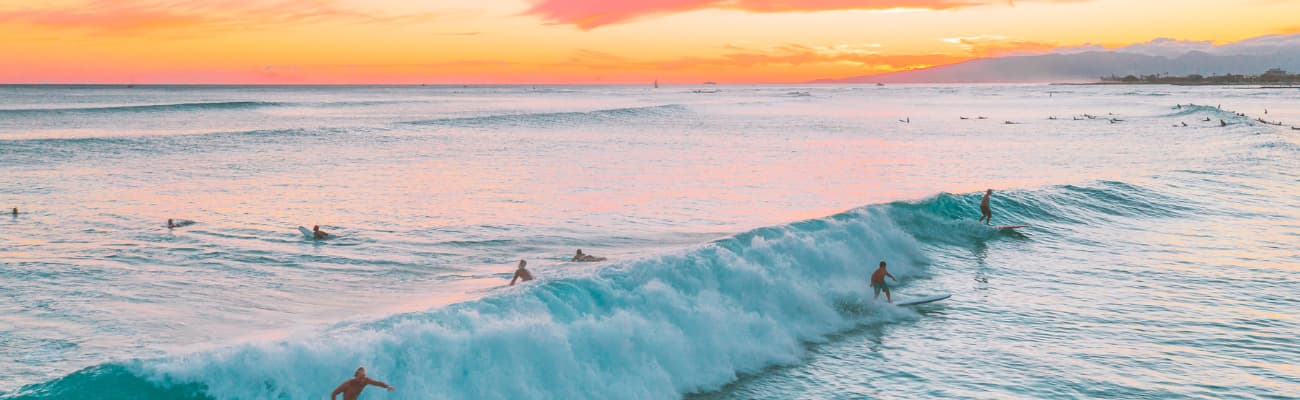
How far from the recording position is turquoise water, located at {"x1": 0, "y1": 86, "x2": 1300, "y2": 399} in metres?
13.0

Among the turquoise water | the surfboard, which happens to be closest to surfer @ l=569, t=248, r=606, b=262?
the turquoise water

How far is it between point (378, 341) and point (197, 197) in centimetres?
2375

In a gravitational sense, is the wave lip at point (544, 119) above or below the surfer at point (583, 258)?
above

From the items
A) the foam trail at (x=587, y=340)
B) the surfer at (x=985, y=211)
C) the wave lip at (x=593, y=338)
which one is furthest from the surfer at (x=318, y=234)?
the surfer at (x=985, y=211)

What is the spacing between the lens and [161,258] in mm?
21094

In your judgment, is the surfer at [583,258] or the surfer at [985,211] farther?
the surfer at [985,211]

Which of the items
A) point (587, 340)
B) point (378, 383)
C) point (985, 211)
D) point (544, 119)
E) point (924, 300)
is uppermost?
point (544, 119)

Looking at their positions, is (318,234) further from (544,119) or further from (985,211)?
(544,119)

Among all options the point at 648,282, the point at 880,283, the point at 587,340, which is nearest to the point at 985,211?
the point at 880,283

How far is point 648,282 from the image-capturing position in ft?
53.5

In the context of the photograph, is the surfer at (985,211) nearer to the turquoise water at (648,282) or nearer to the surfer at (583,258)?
the turquoise water at (648,282)

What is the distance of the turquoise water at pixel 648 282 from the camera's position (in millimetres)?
12969

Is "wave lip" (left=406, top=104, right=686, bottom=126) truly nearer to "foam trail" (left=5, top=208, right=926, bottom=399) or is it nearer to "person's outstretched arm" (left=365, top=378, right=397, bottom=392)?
"foam trail" (left=5, top=208, right=926, bottom=399)

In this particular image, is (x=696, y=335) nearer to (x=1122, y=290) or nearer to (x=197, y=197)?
(x=1122, y=290)
